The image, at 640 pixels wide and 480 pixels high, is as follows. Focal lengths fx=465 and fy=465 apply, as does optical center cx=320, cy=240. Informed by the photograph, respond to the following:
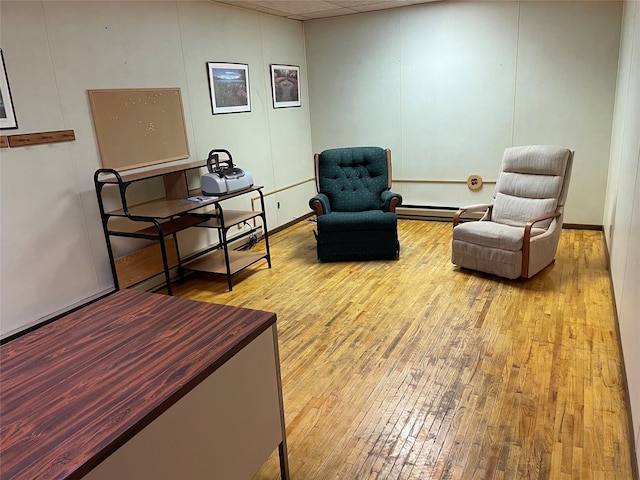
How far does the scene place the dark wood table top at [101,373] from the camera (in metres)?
1.09

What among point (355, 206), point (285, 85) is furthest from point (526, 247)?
point (285, 85)

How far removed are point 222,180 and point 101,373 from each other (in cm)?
277

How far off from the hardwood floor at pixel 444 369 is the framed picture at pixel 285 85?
2254 millimetres

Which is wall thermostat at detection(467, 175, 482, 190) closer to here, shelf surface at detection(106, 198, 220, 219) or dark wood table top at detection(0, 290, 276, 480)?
shelf surface at detection(106, 198, 220, 219)

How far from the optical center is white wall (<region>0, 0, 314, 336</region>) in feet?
9.96

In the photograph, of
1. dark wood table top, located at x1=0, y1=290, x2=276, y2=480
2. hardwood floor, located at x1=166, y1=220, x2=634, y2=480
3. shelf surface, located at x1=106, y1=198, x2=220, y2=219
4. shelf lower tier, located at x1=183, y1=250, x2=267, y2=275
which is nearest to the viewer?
dark wood table top, located at x1=0, y1=290, x2=276, y2=480

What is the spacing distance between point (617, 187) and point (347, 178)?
2417 millimetres

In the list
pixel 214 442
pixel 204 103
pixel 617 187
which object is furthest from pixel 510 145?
pixel 214 442

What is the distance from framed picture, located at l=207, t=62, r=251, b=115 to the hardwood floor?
5.69ft

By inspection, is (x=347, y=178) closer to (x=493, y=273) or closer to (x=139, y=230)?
(x=493, y=273)

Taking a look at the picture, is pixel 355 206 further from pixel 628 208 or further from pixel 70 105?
pixel 70 105

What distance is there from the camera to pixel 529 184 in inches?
163

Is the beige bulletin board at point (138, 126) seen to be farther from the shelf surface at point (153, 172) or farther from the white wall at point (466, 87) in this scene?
the white wall at point (466, 87)

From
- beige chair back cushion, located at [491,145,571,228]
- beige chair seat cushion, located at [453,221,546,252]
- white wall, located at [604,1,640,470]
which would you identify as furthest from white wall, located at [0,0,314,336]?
white wall, located at [604,1,640,470]
